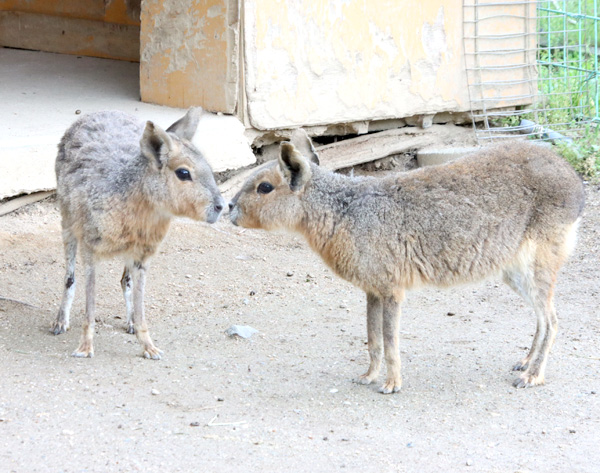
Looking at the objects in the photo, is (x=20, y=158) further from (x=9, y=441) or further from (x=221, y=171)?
(x=9, y=441)

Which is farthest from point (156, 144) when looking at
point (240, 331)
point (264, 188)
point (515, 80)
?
point (515, 80)

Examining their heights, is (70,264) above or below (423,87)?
below

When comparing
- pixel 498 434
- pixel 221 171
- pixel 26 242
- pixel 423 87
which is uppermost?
pixel 423 87

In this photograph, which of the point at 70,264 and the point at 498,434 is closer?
the point at 498,434

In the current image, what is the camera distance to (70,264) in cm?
590

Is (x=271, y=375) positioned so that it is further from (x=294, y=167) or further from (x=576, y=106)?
(x=576, y=106)

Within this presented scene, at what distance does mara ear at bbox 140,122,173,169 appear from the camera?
5133 millimetres

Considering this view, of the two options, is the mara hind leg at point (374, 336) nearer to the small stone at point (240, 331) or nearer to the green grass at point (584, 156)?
the small stone at point (240, 331)

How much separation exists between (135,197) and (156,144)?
0.38 metres

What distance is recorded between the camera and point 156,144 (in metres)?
5.22

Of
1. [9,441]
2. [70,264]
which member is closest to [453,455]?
[9,441]

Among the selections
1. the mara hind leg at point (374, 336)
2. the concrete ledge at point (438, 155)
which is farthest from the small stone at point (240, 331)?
the concrete ledge at point (438, 155)

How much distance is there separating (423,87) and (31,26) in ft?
18.3

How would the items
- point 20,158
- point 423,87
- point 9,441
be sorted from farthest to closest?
1. point 423,87
2. point 20,158
3. point 9,441
